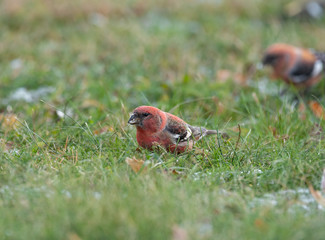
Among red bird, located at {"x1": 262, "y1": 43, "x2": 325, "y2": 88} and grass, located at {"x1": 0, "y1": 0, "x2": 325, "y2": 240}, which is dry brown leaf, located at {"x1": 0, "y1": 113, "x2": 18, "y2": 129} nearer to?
grass, located at {"x1": 0, "y1": 0, "x2": 325, "y2": 240}

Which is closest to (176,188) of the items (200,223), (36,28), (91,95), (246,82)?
(200,223)

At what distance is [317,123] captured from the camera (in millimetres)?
5207

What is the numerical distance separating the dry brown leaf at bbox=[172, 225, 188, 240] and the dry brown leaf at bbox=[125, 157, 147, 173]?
104cm

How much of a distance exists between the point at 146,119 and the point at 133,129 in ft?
1.95

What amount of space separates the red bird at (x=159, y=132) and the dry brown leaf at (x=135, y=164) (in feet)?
1.53

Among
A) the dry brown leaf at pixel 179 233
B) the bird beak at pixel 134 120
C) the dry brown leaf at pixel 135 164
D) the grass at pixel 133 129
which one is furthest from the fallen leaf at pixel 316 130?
the dry brown leaf at pixel 179 233

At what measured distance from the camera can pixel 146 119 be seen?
4418 mm

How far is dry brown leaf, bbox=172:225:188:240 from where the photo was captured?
2.68 metres

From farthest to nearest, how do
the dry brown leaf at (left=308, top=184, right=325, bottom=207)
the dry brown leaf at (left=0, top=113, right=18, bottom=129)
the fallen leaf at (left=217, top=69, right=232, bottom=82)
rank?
1. the fallen leaf at (left=217, top=69, right=232, bottom=82)
2. the dry brown leaf at (left=0, top=113, right=18, bottom=129)
3. the dry brown leaf at (left=308, top=184, right=325, bottom=207)

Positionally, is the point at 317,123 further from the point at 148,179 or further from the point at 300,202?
the point at 148,179

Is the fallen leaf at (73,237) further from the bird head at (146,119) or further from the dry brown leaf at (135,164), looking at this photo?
the bird head at (146,119)

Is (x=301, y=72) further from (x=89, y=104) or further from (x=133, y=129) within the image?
(x=133, y=129)

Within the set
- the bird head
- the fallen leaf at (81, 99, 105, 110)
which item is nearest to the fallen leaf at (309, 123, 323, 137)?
the bird head

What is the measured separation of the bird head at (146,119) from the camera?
4395mm
